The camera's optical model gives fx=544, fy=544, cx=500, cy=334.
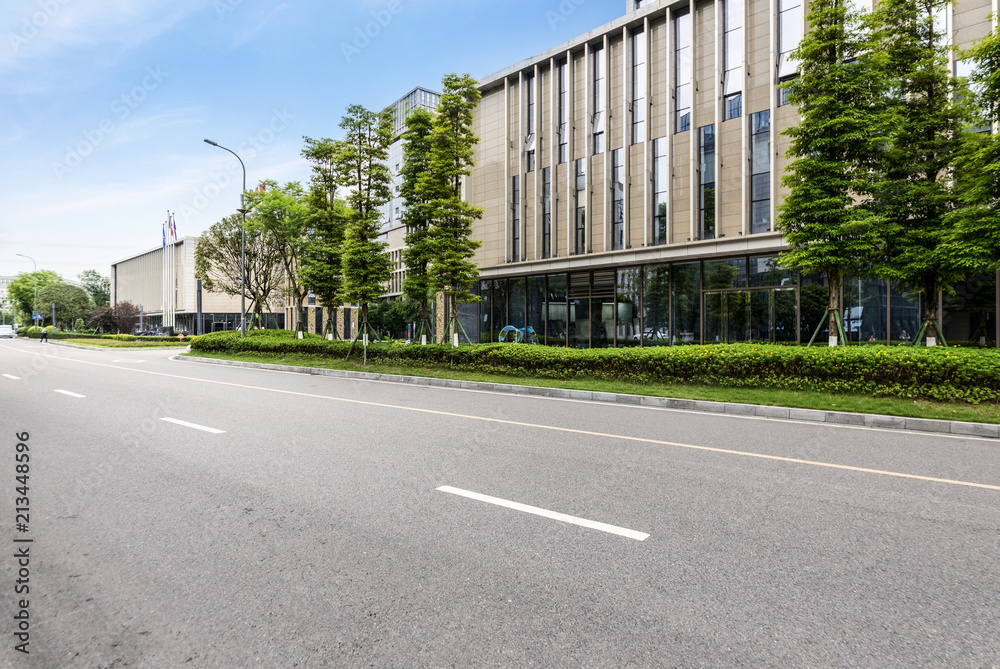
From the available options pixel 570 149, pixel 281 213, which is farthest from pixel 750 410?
pixel 281 213

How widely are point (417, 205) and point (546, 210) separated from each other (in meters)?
6.78

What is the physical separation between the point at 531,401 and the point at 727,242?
37.0 ft

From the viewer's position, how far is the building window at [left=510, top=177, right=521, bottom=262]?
1034 inches

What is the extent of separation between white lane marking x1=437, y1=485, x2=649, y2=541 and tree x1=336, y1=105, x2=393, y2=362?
18.3 metres

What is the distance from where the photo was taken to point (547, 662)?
2434 millimetres

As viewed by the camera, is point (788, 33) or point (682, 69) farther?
point (682, 69)

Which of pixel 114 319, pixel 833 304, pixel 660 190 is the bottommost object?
pixel 833 304

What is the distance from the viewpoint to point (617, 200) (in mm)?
Result: 22797

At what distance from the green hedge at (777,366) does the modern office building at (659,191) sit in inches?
246

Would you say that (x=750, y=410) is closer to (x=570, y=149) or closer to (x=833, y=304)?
(x=833, y=304)

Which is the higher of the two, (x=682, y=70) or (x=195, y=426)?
(x=682, y=70)

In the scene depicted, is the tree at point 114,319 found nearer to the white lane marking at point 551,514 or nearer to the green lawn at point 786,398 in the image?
the green lawn at point 786,398

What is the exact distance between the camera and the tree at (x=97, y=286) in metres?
116

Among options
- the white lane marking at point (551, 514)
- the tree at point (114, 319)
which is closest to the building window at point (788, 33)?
the white lane marking at point (551, 514)
